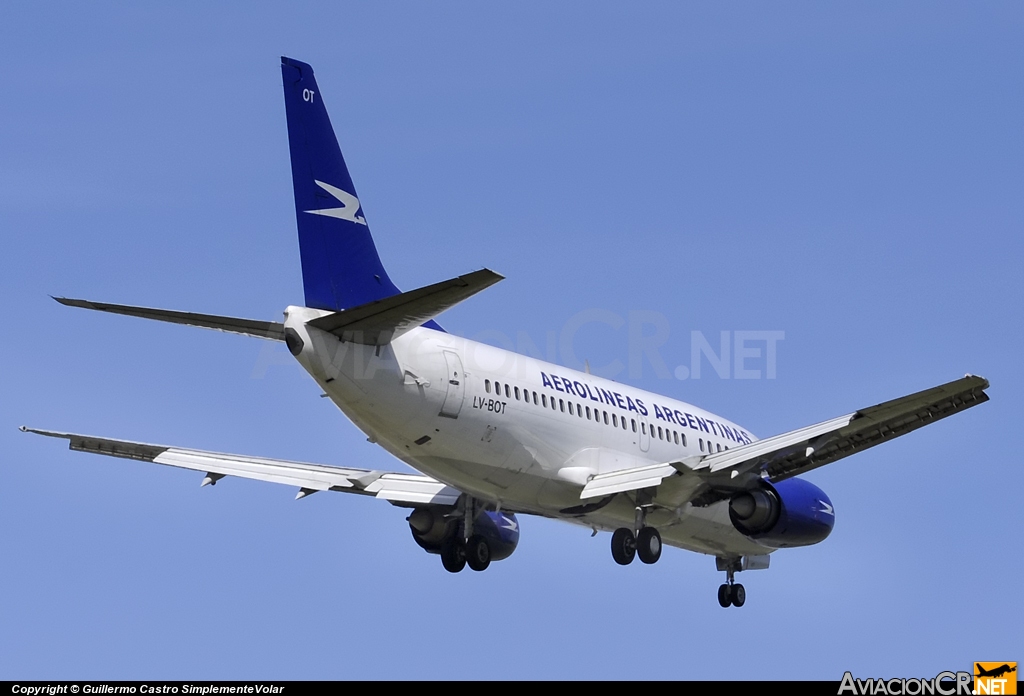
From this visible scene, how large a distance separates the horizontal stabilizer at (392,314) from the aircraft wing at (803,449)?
6467 millimetres

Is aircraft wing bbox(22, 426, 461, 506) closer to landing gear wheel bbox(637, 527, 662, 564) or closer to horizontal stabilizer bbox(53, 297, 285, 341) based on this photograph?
A: landing gear wheel bbox(637, 527, 662, 564)

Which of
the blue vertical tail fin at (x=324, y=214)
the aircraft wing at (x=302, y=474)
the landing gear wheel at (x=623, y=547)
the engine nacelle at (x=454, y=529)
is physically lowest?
the landing gear wheel at (x=623, y=547)

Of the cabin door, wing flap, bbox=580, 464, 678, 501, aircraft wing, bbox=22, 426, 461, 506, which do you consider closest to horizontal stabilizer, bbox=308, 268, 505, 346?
the cabin door

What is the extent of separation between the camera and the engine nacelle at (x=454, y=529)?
1366 inches

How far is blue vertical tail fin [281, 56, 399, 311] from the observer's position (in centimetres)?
2930

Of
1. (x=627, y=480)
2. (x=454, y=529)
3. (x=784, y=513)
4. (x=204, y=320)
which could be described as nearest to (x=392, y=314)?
(x=204, y=320)

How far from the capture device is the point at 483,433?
100 feet

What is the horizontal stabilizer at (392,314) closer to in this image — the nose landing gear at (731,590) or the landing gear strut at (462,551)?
the landing gear strut at (462,551)

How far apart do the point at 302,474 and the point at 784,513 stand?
410 inches

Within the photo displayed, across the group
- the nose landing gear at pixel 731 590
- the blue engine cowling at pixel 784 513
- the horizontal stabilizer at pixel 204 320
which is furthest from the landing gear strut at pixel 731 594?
the horizontal stabilizer at pixel 204 320

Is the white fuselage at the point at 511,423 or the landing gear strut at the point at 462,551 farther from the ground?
the white fuselage at the point at 511,423

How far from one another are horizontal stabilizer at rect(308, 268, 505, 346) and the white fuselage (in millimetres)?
Answer: 203

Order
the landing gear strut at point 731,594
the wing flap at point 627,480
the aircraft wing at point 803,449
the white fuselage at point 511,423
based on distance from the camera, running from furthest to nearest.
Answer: the landing gear strut at point 731,594 < the wing flap at point 627,480 < the aircraft wing at point 803,449 < the white fuselage at point 511,423

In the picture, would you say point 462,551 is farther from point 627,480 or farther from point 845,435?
point 845,435
